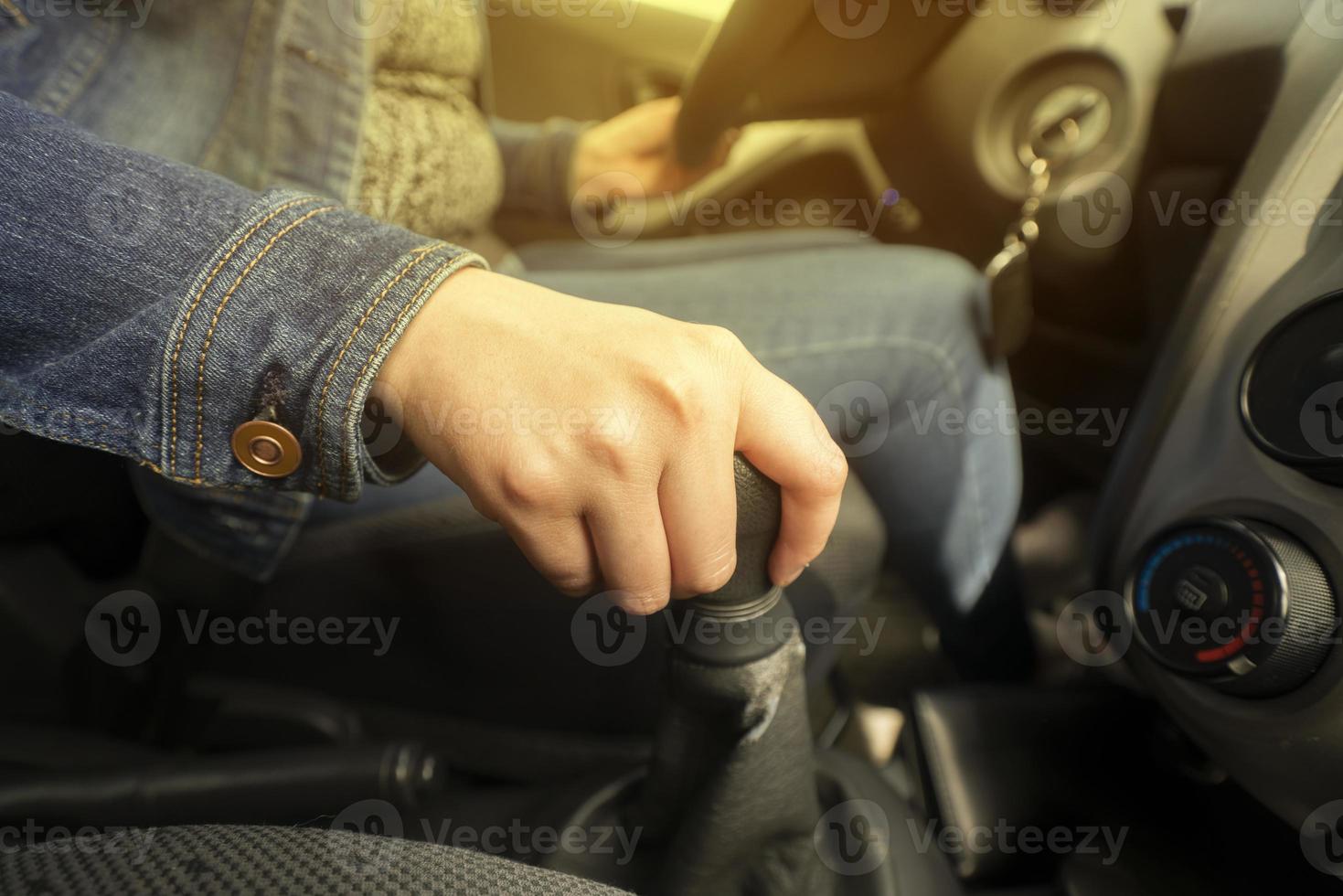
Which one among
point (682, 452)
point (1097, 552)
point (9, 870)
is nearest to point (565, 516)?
point (682, 452)

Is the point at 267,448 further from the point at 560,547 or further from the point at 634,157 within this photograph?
the point at 634,157

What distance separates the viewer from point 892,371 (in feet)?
1.71

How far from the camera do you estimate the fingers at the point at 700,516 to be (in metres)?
0.25

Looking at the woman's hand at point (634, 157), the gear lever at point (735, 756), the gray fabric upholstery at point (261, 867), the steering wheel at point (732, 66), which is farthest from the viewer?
the woman's hand at point (634, 157)

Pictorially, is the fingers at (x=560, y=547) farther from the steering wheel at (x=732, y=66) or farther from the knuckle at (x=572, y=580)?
the steering wheel at (x=732, y=66)

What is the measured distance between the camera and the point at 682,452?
0.81 feet

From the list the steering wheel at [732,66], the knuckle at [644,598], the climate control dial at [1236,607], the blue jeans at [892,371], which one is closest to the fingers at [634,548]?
the knuckle at [644,598]

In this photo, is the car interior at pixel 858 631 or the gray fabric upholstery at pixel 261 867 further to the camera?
the car interior at pixel 858 631

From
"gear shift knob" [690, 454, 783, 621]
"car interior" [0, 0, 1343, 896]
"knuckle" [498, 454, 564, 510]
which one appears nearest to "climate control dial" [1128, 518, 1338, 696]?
"car interior" [0, 0, 1343, 896]

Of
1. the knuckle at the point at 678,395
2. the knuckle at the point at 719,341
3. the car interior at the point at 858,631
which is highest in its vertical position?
the knuckle at the point at 719,341

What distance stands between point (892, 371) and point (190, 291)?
452 mm

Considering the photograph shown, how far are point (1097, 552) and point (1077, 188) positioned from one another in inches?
16.1

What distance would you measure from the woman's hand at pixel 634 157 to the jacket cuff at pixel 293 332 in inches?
24.3

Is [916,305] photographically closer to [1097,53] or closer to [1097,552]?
[1097,552]
